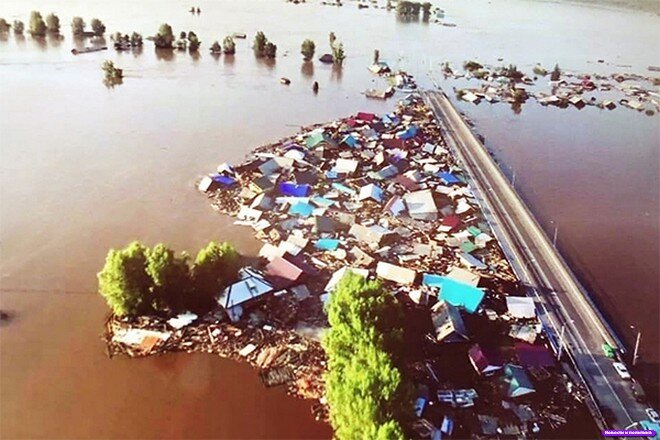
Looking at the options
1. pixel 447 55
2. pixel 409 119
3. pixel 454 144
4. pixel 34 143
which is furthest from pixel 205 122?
pixel 447 55

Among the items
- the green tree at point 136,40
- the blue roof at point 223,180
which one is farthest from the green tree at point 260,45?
the blue roof at point 223,180

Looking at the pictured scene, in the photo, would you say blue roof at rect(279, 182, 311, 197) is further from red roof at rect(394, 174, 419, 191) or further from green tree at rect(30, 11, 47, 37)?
green tree at rect(30, 11, 47, 37)

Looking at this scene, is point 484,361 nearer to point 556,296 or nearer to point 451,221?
point 556,296

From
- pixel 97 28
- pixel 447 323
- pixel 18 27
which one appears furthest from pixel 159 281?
pixel 18 27

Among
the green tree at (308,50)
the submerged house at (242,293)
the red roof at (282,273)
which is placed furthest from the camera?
the green tree at (308,50)

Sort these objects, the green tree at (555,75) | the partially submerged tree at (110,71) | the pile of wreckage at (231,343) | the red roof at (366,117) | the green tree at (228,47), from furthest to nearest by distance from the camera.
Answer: the green tree at (228,47), the green tree at (555,75), the partially submerged tree at (110,71), the red roof at (366,117), the pile of wreckage at (231,343)

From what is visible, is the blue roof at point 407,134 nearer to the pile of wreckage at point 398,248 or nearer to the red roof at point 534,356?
the pile of wreckage at point 398,248
